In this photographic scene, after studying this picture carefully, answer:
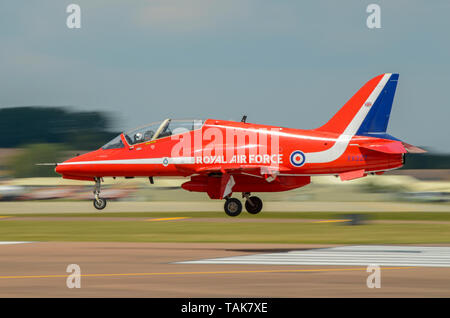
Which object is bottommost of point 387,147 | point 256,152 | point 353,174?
point 353,174

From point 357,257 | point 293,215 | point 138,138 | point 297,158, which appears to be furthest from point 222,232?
point 138,138

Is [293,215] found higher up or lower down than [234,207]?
lower down

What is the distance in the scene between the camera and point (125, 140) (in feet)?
109

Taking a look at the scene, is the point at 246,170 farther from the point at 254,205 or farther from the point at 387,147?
the point at 387,147

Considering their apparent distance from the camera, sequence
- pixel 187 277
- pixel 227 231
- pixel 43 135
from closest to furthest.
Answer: pixel 187 277 < pixel 227 231 < pixel 43 135

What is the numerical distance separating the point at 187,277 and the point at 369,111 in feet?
65.6

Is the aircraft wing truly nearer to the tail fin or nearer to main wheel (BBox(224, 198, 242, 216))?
main wheel (BBox(224, 198, 242, 216))

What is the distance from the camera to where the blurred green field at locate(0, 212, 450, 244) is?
72.8 ft

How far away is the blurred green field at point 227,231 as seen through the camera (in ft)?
72.8

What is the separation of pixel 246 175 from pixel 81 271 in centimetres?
1750

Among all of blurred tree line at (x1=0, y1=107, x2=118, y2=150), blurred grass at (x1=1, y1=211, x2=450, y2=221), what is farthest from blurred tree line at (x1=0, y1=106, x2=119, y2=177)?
blurred grass at (x1=1, y1=211, x2=450, y2=221)

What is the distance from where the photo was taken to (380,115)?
33.0 m

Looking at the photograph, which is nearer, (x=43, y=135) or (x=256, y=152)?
(x=256, y=152)
